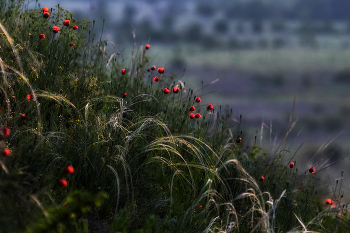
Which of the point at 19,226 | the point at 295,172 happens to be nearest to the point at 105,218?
the point at 19,226

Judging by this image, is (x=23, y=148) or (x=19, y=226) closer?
(x=19, y=226)

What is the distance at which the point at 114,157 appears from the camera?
9.87ft

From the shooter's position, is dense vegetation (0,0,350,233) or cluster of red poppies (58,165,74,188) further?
dense vegetation (0,0,350,233)

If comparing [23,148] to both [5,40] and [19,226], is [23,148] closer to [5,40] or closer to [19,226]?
[19,226]

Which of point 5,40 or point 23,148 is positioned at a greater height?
point 5,40

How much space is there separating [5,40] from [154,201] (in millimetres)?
2424

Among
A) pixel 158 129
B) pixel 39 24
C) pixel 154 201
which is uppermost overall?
pixel 39 24

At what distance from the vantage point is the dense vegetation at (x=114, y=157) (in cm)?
255

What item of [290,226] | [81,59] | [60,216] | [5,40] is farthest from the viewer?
[81,59]

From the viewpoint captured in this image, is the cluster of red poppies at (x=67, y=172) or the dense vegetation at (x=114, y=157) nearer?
the cluster of red poppies at (x=67, y=172)

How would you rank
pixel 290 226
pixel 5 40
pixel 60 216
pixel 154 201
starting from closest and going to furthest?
1. pixel 60 216
2. pixel 154 201
3. pixel 290 226
4. pixel 5 40

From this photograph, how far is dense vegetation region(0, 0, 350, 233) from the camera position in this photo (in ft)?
8.36

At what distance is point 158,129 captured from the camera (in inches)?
145

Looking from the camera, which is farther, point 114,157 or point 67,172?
point 114,157
